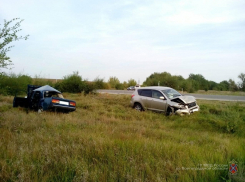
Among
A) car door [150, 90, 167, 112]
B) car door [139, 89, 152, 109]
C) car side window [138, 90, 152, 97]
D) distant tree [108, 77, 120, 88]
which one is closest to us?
car door [150, 90, 167, 112]

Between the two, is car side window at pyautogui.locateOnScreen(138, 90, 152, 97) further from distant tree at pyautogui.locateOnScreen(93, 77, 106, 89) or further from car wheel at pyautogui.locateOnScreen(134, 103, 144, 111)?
distant tree at pyautogui.locateOnScreen(93, 77, 106, 89)

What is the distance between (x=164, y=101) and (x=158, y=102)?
42 cm

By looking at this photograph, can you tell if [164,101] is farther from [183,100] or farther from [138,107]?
[138,107]

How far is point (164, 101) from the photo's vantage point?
1083cm

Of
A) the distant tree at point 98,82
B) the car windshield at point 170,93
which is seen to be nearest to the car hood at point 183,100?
the car windshield at point 170,93

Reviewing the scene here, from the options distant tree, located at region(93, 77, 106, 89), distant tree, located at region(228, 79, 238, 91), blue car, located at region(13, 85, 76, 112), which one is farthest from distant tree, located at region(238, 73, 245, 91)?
blue car, located at region(13, 85, 76, 112)

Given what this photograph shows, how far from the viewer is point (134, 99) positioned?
12.6m

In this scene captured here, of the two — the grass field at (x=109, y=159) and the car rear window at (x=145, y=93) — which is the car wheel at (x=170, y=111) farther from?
the grass field at (x=109, y=159)

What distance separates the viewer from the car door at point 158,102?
35.5ft

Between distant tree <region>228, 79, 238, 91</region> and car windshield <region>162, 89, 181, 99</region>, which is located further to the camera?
distant tree <region>228, 79, 238, 91</region>

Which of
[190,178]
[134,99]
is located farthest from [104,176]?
[134,99]

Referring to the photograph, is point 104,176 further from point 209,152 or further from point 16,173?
point 209,152

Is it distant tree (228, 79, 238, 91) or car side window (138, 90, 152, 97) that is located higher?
distant tree (228, 79, 238, 91)

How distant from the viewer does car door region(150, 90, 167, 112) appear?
426 inches
